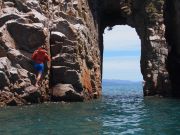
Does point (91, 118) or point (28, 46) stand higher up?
point (28, 46)

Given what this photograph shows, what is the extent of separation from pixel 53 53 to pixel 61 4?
5055mm

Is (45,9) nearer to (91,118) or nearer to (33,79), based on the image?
(33,79)

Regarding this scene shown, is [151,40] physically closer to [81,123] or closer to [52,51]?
[52,51]

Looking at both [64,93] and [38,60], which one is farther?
[64,93]

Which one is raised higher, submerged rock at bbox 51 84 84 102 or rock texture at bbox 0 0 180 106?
rock texture at bbox 0 0 180 106

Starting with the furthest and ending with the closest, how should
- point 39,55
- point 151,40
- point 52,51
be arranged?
point 151,40 < point 52,51 < point 39,55

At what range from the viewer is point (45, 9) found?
108 feet

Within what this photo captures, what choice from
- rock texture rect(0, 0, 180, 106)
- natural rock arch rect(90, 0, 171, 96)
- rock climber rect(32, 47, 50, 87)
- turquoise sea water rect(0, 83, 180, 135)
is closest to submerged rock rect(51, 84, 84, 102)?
rock texture rect(0, 0, 180, 106)

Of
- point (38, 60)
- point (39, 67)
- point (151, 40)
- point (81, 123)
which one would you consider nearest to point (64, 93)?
point (39, 67)

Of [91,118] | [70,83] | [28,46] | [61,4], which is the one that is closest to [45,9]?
[61,4]

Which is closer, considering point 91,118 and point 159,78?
point 91,118

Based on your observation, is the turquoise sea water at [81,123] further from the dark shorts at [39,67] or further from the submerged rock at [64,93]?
the submerged rock at [64,93]

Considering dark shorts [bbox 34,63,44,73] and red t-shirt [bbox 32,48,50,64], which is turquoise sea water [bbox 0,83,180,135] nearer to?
dark shorts [bbox 34,63,44,73]

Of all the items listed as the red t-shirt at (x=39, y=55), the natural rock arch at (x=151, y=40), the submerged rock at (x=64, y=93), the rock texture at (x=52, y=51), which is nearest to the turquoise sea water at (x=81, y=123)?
the rock texture at (x=52, y=51)
